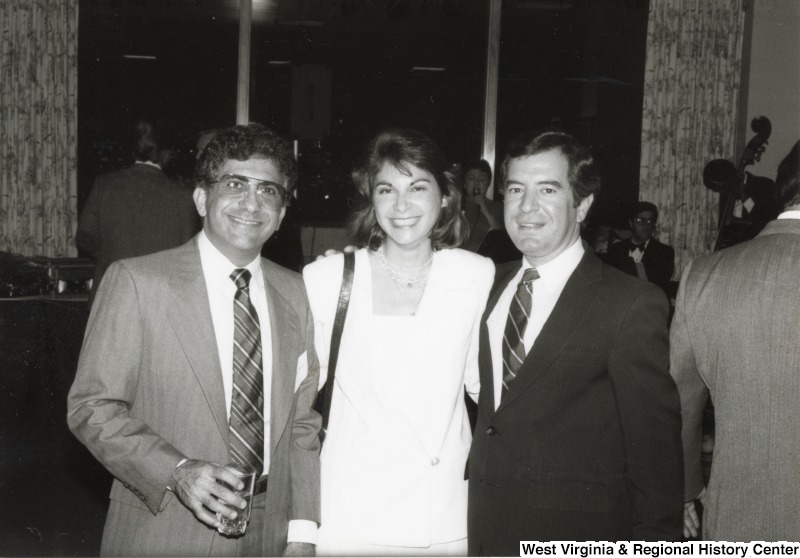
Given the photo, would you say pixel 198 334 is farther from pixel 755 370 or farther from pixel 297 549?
pixel 755 370

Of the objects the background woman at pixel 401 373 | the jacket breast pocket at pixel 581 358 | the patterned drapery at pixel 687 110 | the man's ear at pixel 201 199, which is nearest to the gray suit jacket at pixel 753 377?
the jacket breast pocket at pixel 581 358

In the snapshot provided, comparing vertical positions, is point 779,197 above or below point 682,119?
below

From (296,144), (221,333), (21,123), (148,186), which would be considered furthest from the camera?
(296,144)

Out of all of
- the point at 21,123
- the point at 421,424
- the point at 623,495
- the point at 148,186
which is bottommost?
the point at 623,495

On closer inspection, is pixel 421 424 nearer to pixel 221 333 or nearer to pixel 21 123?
pixel 221 333

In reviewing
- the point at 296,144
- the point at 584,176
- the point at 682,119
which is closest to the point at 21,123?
the point at 296,144

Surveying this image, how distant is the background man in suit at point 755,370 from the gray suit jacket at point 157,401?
0.99m

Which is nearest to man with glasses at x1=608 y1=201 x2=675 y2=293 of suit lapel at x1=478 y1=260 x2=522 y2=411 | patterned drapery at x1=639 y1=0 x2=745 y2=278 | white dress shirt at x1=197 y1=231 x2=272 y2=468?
patterned drapery at x1=639 y1=0 x2=745 y2=278

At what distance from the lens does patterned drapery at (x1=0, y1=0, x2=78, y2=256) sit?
7137mm

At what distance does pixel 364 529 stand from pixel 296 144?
6449mm

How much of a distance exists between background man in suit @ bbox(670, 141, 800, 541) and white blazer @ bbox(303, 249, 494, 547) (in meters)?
0.59

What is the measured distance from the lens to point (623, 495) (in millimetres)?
1822

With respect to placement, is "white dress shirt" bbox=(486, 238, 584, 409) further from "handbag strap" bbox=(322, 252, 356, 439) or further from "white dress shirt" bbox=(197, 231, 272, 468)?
"white dress shirt" bbox=(197, 231, 272, 468)

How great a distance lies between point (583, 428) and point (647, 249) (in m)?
4.06
